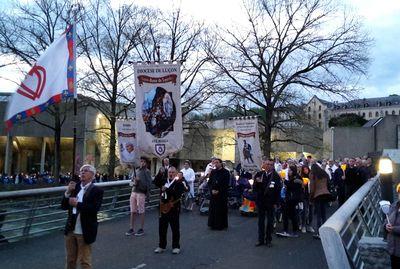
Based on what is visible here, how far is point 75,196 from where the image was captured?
6.89 m

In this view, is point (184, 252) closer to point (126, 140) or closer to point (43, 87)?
point (43, 87)

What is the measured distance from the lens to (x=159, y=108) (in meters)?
11.5

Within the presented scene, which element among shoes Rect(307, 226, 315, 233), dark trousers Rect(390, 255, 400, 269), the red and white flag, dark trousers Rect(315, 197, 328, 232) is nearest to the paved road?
dark trousers Rect(315, 197, 328, 232)

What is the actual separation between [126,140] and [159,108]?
7172 millimetres

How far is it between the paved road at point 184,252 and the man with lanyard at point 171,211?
230mm

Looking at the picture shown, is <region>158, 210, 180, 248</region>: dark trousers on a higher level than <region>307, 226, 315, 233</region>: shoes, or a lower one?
higher

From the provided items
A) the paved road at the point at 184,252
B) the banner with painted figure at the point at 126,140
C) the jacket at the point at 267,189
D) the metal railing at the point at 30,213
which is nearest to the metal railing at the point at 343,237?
the paved road at the point at 184,252

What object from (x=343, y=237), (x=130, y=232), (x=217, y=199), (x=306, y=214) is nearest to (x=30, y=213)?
(x=130, y=232)

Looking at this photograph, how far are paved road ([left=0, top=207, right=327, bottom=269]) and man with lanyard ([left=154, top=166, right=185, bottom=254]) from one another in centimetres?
23

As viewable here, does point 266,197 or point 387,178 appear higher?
point 387,178

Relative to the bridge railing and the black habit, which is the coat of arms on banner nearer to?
the black habit

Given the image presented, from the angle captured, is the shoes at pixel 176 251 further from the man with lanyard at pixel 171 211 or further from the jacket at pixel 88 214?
the jacket at pixel 88 214

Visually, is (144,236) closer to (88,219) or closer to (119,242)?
(119,242)

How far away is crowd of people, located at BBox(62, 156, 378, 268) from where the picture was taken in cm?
679
